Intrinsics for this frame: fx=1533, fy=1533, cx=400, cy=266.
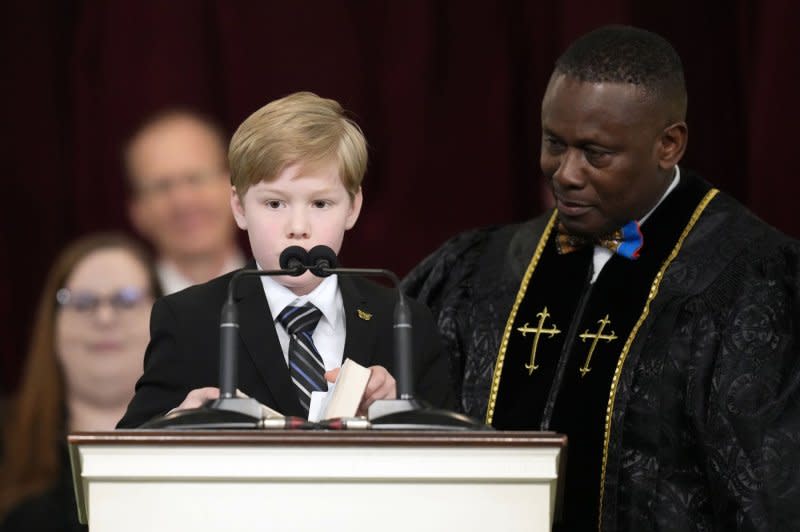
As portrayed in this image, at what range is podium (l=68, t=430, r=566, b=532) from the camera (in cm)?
220

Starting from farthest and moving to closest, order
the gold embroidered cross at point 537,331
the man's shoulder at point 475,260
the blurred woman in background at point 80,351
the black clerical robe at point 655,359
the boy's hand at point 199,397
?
the blurred woman in background at point 80,351 < the man's shoulder at point 475,260 < the gold embroidered cross at point 537,331 < the black clerical robe at point 655,359 < the boy's hand at point 199,397

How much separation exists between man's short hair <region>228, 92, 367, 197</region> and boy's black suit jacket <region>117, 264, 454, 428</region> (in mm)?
209

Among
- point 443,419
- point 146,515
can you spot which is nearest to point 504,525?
point 443,419

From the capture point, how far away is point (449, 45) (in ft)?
17.1

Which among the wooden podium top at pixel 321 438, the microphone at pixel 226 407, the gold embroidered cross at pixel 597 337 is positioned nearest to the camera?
the wooden podium top at pixel 321 438

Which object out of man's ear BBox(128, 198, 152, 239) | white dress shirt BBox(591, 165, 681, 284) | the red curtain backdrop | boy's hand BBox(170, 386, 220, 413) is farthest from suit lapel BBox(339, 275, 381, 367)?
man's ear BBox(128, 198, 152, 239)

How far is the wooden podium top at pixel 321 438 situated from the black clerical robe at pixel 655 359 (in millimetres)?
1307

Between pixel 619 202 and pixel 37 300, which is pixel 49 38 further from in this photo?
pixel 619 202

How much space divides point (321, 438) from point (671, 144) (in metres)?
1.74

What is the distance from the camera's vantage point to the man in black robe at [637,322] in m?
3.42

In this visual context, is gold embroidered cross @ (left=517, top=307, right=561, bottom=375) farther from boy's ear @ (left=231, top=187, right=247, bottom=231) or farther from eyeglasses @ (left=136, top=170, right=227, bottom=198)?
eyeglasses @ (left=136, top=170, right=227, bottom=198)

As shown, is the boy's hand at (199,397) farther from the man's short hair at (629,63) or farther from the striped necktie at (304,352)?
the man's short hair at (629,63)

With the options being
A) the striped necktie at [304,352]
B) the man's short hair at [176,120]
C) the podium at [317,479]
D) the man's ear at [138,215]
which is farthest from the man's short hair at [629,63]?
the man's ear at [138,215]

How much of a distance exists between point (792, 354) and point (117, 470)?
183cm
